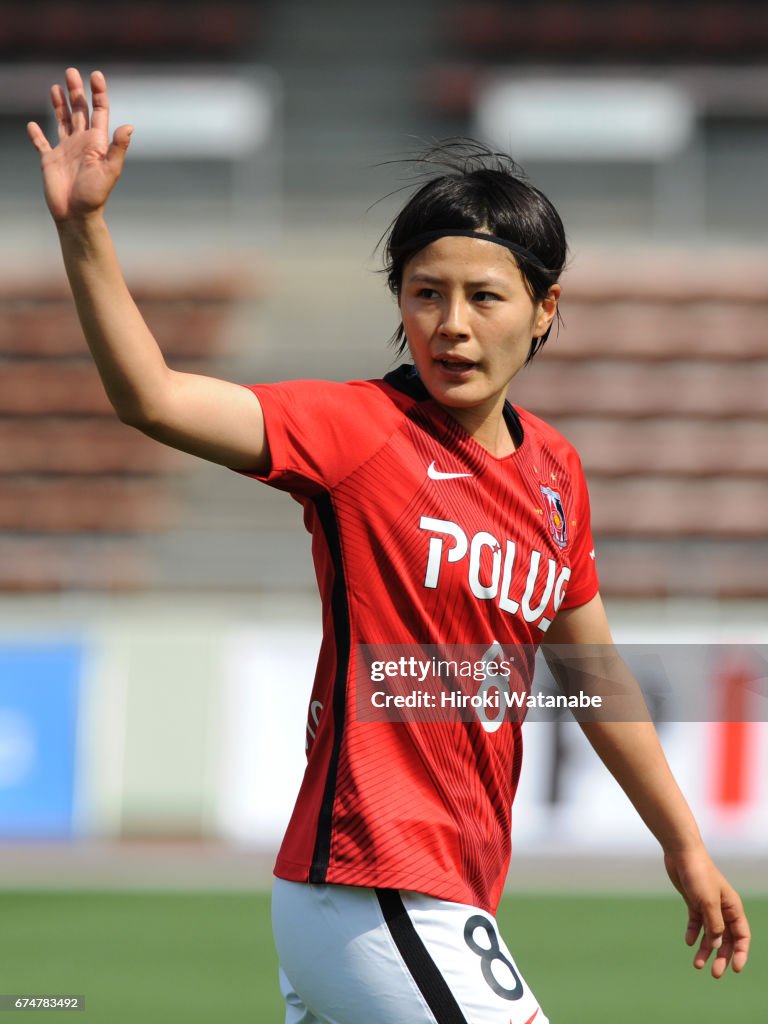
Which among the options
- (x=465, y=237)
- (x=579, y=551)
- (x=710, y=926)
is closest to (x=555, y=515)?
(x=579, y=551)

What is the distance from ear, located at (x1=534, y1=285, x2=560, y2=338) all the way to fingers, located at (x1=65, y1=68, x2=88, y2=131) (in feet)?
2.71

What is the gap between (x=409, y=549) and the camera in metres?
2.38

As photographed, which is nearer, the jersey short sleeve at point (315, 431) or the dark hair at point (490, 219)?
the jersey short sleeve at point (315, 431)

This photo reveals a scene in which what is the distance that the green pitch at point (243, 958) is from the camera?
17.9 feet

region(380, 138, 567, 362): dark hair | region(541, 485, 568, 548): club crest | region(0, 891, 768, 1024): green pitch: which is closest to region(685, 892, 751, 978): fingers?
region(541, 485, 568, 548): club crest

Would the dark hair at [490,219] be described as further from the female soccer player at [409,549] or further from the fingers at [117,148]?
the fingers at [117,148]

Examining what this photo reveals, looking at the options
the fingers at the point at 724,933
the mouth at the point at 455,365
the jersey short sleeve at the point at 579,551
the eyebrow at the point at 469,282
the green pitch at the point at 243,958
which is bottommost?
the green pitch at the point at 243,958

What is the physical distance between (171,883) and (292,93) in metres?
8.93

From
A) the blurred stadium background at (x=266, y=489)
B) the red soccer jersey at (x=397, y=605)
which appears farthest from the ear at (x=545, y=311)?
the blurred stadium background at (x=266, y=489)

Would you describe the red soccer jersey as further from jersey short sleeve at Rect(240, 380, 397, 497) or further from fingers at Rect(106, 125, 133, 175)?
fingers at Rect(106, 125, 133, 175)

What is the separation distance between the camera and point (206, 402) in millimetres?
2191

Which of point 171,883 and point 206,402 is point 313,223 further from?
point 206,402

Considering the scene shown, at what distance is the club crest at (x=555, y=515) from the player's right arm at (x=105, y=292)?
67cm

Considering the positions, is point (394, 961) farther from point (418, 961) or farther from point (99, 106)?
point (99, 106)
